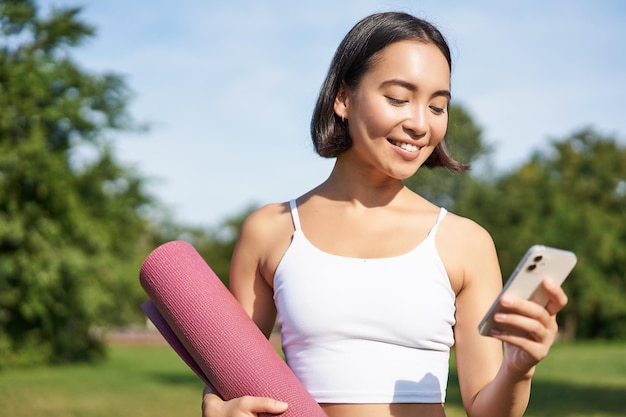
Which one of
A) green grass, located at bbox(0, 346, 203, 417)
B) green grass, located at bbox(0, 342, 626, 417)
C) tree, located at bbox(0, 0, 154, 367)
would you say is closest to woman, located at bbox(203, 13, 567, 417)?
green grass, located at bbox(0, 342, 626, 417)

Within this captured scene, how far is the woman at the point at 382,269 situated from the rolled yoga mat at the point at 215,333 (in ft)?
0.17

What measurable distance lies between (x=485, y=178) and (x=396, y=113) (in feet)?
211

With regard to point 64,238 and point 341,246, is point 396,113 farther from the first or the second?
point 64,238

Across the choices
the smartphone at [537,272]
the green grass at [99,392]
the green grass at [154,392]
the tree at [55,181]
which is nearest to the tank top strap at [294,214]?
the smartphone at [537,272]

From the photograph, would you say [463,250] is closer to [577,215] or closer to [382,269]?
[382,269]

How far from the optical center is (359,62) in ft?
7.84

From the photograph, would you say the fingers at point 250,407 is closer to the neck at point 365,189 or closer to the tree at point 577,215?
the neck at point 365,189

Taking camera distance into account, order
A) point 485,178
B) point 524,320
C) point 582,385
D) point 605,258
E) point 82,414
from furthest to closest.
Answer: point 485,178 → point 605,258 → point 582,385 → point 82,414 → point 524,320

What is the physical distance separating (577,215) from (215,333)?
5749 centimetres

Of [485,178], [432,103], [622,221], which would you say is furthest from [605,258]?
[432,103]

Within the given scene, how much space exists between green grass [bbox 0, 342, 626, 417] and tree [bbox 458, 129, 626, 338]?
80.8ft

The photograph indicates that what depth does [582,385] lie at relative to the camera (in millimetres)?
22625

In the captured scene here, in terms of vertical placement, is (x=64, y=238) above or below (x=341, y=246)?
below

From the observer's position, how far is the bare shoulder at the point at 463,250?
2.27 meters
